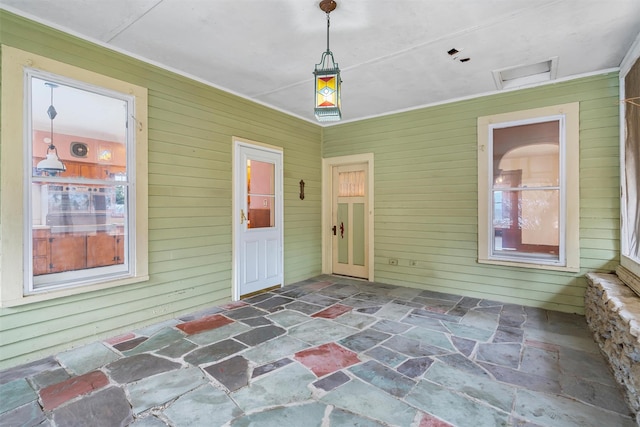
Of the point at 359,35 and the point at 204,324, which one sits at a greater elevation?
the point at 359,35

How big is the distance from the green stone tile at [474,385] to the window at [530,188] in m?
2.31

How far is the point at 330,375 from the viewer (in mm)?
2375

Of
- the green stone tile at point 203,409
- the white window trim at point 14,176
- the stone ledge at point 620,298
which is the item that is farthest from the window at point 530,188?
the white window trim at point 14,176

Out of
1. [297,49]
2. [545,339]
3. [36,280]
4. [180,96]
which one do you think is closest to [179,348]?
[36,280]

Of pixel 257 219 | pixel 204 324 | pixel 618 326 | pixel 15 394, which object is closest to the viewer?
pixel 15 394

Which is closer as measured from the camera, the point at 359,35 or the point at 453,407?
the point at 453,407

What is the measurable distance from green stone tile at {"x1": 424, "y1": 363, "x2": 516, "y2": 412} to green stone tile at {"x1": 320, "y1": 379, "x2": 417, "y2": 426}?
454mm

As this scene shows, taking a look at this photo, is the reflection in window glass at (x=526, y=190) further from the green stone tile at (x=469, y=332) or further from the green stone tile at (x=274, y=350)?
the green stone tile at (x=274, y=350)

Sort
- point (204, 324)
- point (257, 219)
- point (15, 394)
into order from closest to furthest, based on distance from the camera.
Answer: point (15, 394), point (204, 324), point (257, 219)

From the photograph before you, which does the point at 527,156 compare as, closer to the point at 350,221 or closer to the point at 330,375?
the point at 350,221

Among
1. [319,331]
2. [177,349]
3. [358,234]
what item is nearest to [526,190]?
[358,234]

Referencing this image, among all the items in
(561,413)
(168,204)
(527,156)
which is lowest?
(561,413)

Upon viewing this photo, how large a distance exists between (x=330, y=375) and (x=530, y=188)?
361cm

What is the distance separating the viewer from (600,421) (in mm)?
1876
